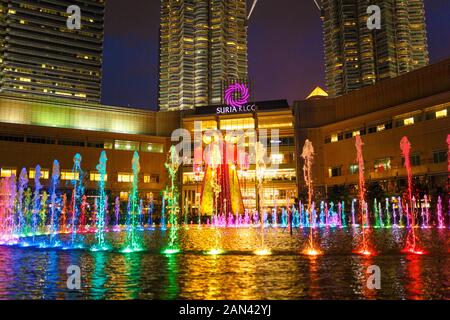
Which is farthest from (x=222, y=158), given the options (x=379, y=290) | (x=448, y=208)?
(x=379, y=290)

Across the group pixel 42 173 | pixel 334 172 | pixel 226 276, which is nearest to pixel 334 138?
pixel 334 172

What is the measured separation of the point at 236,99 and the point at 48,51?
7233 centimetres

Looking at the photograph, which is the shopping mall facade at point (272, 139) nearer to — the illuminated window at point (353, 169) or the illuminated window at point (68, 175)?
the illuminated window at point (68, 175)

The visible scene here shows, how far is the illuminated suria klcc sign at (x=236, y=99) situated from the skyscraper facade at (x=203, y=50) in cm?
6621

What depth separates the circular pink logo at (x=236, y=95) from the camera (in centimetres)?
7769

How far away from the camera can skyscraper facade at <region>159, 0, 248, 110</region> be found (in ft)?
477

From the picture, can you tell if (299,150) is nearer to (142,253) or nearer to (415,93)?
(415,93)

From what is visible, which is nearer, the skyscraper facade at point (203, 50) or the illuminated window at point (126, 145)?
the illuminated window at point (126, 145)

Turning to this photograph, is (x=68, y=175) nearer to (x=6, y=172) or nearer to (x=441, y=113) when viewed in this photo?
(x=6, y=172)

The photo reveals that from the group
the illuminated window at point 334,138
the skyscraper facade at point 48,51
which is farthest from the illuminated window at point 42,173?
the skyscraper facade at point 48,51

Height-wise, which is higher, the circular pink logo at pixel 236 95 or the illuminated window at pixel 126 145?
the circular pink logo at pixel 236 95

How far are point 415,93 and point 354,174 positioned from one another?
47.5 ft

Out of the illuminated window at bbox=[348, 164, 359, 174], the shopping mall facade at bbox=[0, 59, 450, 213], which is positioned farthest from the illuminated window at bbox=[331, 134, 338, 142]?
the illuminated window at bbox=[348, 164, 359, 174]

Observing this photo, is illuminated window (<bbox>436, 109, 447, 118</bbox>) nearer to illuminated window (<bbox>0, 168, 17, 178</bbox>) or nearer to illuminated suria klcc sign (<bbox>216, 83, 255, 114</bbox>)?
illuminated suria klcc sign (<bbox>216, 83, 255, 114</bbox>)
